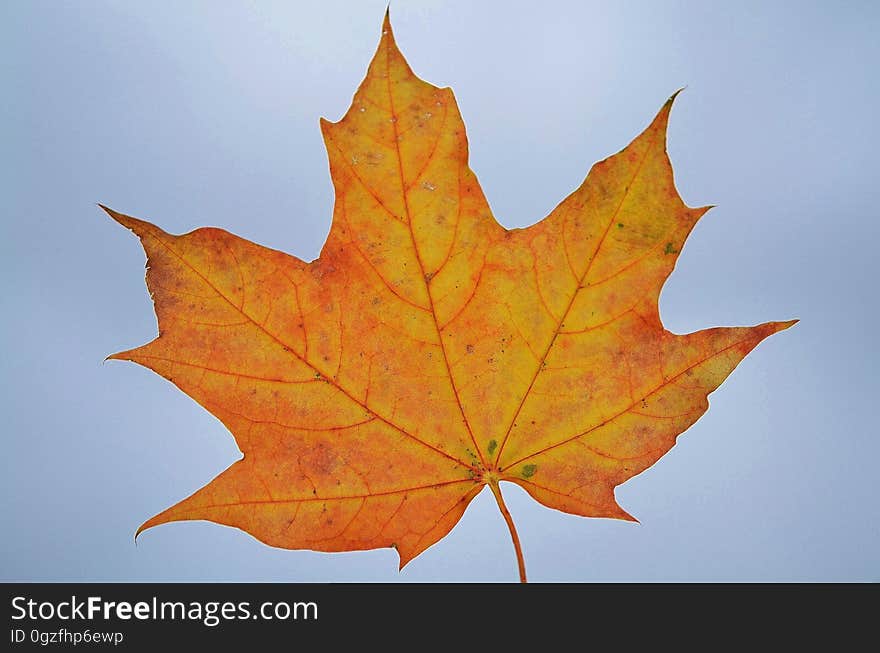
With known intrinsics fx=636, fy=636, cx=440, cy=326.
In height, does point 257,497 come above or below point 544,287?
below

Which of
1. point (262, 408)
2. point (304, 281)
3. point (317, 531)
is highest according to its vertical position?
point (304, 281)

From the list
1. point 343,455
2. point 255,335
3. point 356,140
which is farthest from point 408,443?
point 356,140

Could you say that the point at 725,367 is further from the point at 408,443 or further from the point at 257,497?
the point at 257,497

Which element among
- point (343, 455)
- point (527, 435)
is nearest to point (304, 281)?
point (343, 455)

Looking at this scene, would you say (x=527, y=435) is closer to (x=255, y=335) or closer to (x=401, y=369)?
(x=401, y=369)

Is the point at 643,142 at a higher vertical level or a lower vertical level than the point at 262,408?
higher
